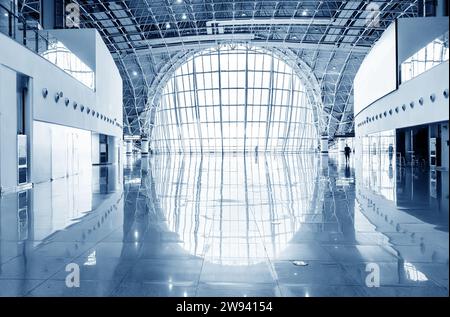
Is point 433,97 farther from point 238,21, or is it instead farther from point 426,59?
point 238,21

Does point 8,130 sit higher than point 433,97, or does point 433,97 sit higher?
point 433,97

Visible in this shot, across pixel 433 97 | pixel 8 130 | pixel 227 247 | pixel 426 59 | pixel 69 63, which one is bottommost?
pixel 227 247

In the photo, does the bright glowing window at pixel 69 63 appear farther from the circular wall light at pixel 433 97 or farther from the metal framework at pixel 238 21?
the circular wall light at pixel 433 97

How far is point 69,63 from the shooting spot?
21.5m

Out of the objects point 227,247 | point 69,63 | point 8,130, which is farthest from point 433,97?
point 8,130

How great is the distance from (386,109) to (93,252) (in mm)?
28318

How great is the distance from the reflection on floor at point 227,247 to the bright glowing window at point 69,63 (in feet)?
35.6

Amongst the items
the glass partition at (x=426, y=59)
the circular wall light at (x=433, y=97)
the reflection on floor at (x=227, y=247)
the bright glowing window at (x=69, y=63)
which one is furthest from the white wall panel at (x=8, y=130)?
the circular wall light at (x=433, y=97)

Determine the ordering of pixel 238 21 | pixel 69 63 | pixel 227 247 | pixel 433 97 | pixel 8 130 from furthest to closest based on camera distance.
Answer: pixel 238 21 → pixel 69 63 → pixel 433 97 → pixel 8 130 → pixel 227 247

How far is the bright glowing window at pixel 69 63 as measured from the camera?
18719 millimetres

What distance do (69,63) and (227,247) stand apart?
1925 cm

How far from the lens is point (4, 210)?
8.84m

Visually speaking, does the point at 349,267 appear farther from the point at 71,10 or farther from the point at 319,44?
the point at 319,44
